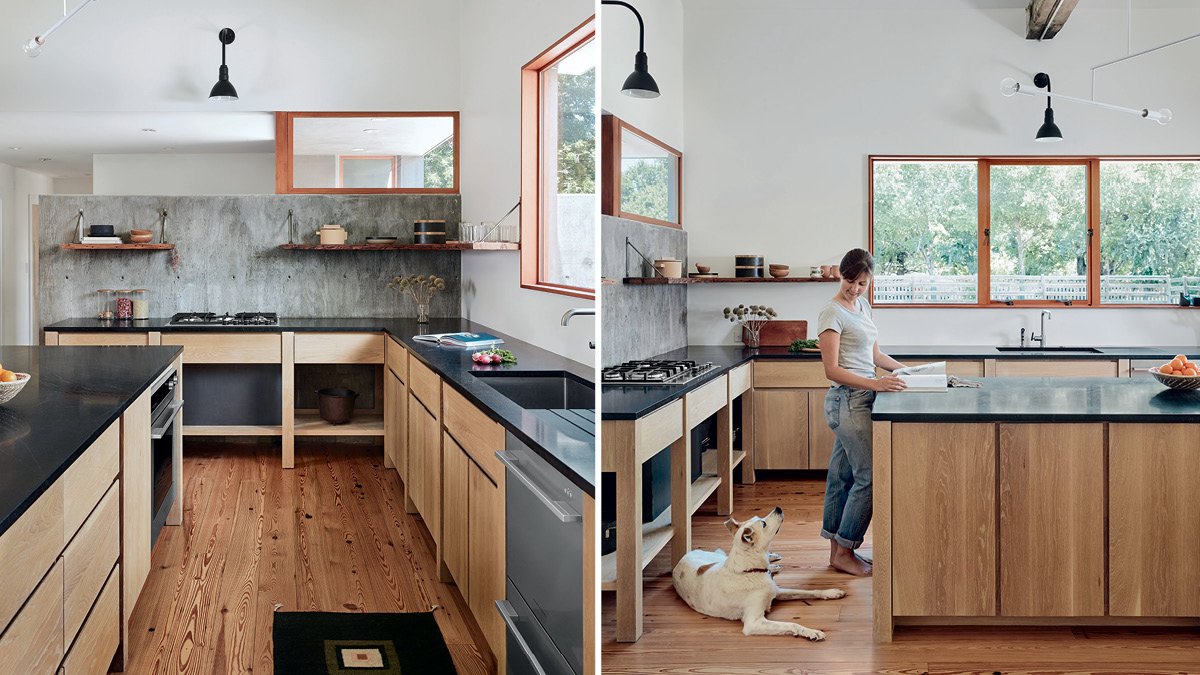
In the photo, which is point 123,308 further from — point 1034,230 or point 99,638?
point 1034,230

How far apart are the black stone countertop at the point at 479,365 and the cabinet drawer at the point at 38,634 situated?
3.26 ft

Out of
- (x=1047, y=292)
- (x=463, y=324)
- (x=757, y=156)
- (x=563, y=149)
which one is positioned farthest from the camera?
(x=463, y=324)

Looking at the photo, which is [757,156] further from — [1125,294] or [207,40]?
[207,40]

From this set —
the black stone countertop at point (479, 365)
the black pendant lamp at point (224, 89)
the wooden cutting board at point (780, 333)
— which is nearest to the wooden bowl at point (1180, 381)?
the wooden cutting board at point (780, 333)

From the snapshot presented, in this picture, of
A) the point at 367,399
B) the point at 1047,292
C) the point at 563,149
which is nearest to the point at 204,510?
the point at 367,399

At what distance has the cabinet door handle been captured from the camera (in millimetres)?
1669

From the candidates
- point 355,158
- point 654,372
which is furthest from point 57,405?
point 355,158

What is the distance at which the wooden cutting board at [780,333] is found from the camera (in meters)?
3.97

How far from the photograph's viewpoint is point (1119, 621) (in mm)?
2604

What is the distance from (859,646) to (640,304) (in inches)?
50.0

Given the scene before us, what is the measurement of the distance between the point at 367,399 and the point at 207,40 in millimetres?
2410

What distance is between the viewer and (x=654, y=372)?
2.38 m

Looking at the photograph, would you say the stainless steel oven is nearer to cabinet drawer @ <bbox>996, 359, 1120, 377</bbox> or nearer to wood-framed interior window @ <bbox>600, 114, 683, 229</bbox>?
wood-framed interior window @ <bbox>600, 114, 683, 229</bbox>

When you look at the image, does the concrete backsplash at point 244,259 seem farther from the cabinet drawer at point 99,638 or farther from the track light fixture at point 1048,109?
the track light fixture at point 1048,109
